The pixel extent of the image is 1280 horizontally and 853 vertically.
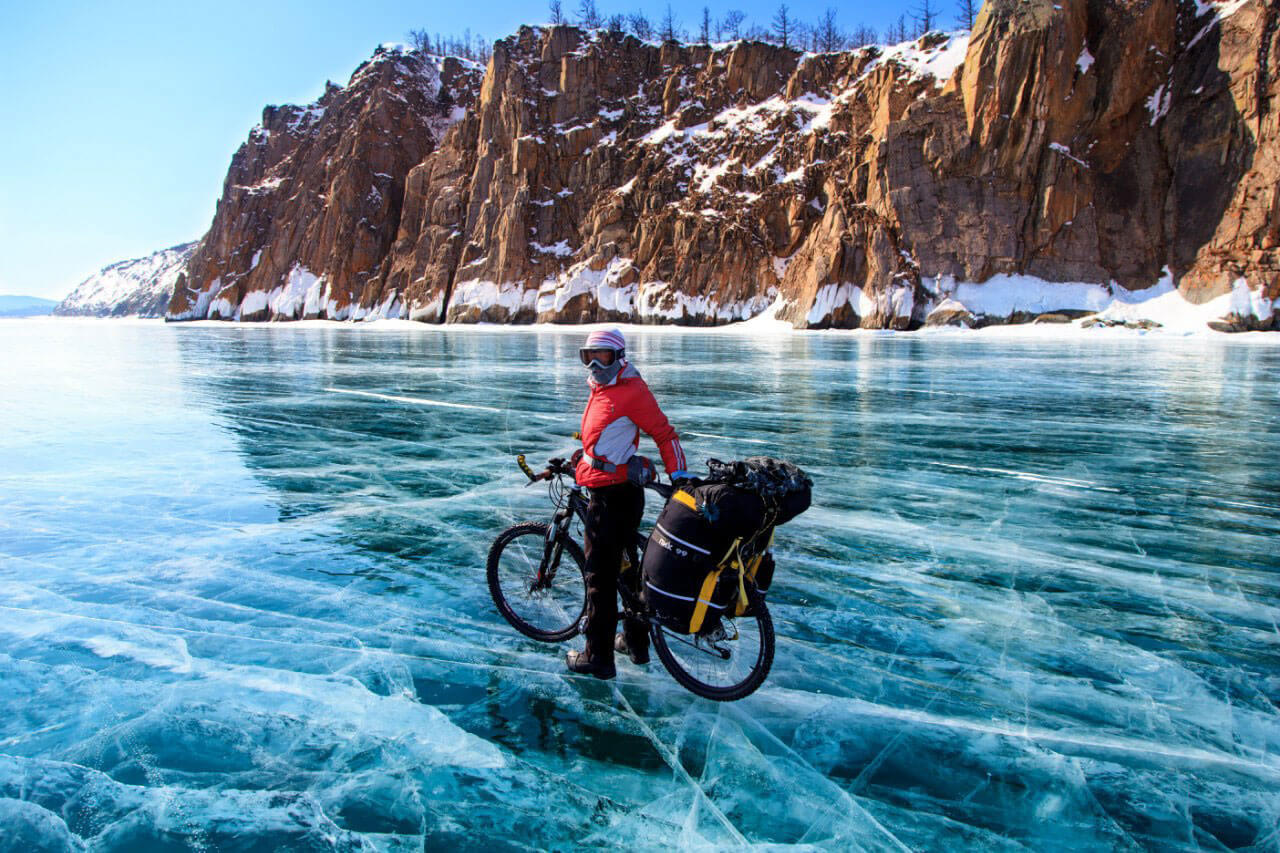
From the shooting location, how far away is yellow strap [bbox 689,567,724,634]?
354 cm

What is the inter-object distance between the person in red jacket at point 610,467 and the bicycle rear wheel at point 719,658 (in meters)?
0.32

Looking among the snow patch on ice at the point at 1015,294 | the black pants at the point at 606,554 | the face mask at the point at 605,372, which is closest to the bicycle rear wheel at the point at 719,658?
the black pants at the point at 606,554

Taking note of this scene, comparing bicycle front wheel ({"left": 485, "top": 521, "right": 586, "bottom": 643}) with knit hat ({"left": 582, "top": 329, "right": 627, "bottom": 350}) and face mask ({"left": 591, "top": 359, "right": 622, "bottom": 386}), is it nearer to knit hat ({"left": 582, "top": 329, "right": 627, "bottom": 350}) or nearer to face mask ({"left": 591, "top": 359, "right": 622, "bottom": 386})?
face mask ({"left": 591, "top": 359, "right": 622, "bottom": 386})

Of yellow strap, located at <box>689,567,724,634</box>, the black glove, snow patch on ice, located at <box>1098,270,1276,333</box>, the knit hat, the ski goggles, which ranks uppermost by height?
snow patch on ice, located at <box>1098,270,1276,333</box>

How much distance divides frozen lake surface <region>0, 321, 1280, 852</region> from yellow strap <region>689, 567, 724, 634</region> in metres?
0.53

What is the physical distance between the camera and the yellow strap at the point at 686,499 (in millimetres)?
3482

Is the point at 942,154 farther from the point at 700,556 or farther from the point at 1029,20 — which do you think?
the point at 700,556

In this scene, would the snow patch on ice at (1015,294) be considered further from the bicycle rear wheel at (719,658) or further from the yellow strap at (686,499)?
the yellow strap at (686,499)

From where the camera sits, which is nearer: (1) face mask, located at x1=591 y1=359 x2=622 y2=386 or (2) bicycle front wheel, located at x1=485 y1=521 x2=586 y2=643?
(1) face mask, located at x1=591 y1=359 x2=622 y2=386

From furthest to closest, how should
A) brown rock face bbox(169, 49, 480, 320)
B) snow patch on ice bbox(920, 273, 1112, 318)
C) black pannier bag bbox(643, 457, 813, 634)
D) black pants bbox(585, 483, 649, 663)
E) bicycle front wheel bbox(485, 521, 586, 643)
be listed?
1. brown rock face bbox(169, 49, 480, 320)
2. snow patch on ice bbox(920, 273, 1112, 318)
3. bicycle front wheel bbox(485, 521, 586, 643)
4. black pants bbox(585, 483, 649, 663)
5. black pannier bag bbox(643, 457, 813, 634)

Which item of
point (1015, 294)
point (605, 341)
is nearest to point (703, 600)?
point (605, 341)

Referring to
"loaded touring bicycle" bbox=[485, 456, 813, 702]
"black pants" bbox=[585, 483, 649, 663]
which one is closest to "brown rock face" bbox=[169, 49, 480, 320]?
"black pants" bbox=[585, 483, 649, 663]

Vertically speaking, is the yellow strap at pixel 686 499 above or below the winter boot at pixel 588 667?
above

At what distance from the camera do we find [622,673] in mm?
4172
